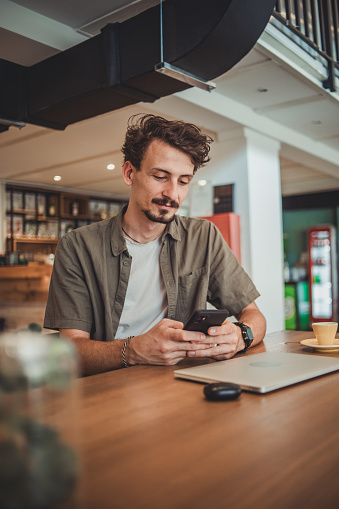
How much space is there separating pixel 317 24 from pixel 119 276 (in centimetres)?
278

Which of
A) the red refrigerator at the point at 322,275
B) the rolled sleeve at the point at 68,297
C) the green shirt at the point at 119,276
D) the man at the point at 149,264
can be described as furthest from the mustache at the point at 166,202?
the red refrigerator at the point at 322,275

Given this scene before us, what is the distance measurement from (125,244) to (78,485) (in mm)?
1385

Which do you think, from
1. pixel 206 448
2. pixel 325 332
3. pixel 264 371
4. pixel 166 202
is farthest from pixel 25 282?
pixel 206 448

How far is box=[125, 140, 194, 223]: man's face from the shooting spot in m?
1.79

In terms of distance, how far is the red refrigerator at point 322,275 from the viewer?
892 centimetres

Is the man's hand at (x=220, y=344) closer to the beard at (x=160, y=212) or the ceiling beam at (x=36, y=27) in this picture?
the beard at (x=160, y=212)

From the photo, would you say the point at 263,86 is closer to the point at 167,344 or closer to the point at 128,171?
the point at 128,171

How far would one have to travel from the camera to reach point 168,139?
181cm

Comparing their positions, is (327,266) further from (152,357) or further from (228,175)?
(152,357)

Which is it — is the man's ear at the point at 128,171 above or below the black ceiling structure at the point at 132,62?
below

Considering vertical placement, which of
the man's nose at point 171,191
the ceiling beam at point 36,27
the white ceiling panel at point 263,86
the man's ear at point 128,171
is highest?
the white ceiling panel at point 263,86

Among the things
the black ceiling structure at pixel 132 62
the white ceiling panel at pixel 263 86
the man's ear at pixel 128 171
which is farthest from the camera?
the white ceiling panel at pixel 263 86

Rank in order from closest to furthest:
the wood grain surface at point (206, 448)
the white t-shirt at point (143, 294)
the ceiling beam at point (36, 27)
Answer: the wood grain surface at point (206, 448) < the white t-shirt at point (143, 294) < the ceiling beam at point (36, 27)

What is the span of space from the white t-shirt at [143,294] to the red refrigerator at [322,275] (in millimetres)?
7564
